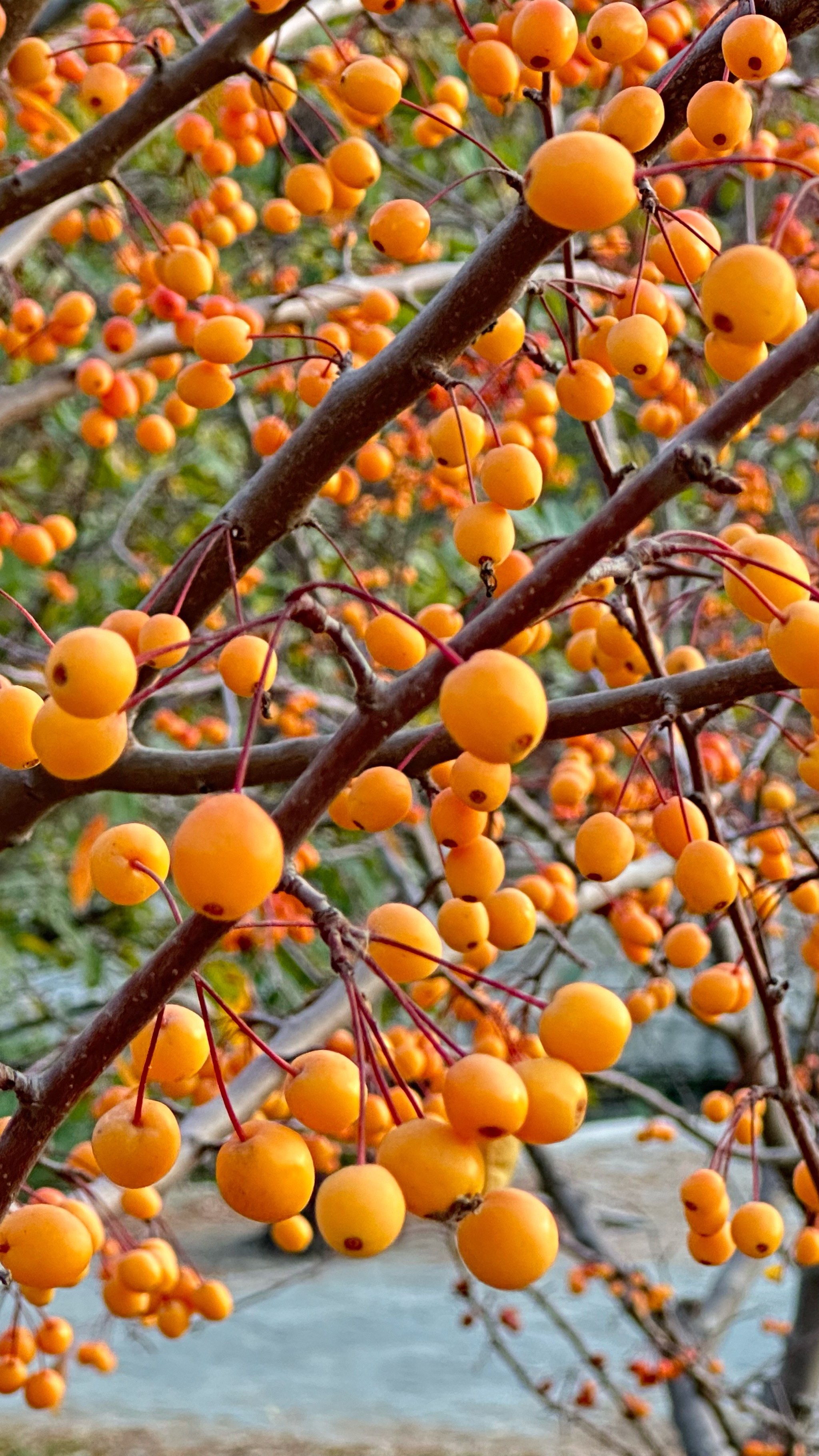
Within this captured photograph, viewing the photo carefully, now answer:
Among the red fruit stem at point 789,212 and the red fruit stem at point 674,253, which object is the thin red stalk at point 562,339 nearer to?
the red fruit stem at point 674,253

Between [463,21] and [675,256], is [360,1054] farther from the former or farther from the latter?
[463,21]

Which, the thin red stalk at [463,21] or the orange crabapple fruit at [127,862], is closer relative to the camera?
the orange crabapple fruit at [127,862]

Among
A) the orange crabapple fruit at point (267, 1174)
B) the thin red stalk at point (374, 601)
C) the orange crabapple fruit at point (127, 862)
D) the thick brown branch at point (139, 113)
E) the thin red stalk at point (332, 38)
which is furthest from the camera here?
the thin red stalk at point (332, 38)

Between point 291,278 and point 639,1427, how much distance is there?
3444 millimetres

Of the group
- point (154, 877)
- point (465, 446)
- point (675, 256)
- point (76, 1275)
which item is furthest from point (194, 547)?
point (76, 1275)

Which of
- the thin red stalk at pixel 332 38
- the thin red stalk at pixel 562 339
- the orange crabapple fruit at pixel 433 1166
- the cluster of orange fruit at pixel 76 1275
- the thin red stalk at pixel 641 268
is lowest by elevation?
the cluster of orange fruit at pixel 76 1275

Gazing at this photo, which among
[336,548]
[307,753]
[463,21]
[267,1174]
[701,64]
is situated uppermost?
[463,21]

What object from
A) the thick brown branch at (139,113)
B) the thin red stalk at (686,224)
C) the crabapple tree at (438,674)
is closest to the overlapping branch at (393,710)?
the crabapple tree at (438,674)

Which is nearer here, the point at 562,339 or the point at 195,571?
the point at 195,571

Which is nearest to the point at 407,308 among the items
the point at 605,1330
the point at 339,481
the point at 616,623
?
the point at 339,481

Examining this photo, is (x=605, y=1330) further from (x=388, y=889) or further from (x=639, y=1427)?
(x=639, y=1427)

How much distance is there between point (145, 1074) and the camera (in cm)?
84

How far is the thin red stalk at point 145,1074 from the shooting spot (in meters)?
0.83

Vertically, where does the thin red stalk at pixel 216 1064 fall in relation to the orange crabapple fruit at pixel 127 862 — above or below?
below
